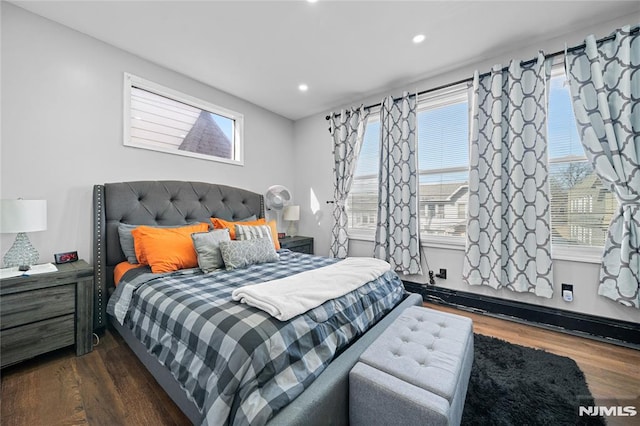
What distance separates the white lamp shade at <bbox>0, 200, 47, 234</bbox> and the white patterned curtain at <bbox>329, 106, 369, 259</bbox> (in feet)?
9.43

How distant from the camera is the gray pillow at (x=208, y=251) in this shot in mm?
2004

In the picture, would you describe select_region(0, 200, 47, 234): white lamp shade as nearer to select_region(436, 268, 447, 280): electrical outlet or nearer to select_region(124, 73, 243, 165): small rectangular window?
select_region(124, 73, 243, 165): small rectangular window

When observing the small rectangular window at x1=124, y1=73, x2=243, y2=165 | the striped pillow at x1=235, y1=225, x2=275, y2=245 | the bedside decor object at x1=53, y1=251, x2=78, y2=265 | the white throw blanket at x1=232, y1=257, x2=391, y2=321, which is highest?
the small rectangular window at x1=124, y1=73, x2=243, y2=165

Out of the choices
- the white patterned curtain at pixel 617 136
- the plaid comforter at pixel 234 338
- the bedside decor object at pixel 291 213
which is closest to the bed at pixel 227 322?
the plaid comforter at pixel 234 338

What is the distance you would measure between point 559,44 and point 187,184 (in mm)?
3875

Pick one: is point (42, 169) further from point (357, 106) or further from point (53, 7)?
point (357, 106)

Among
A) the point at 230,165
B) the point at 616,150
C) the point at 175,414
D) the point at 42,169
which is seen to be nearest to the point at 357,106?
the point at 230,165

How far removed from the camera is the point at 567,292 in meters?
2.21

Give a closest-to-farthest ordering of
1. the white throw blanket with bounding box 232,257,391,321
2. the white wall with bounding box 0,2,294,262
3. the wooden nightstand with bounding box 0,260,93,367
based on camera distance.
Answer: the white throw blanket with bounding box 232,257,391,321 < the wooden nightstand with bounding box 0,260,93,367 < the white wall with bounding box 0,2,294,262

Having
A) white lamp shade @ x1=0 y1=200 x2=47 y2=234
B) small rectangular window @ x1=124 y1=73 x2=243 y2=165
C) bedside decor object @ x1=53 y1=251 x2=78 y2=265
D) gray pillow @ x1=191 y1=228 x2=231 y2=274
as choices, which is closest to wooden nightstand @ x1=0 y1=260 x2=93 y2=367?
bedside decor object @ x1=53 y1=251 x2=78 y2=265

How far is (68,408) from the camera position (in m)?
1.36

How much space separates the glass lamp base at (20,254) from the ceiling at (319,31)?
1.77 metres

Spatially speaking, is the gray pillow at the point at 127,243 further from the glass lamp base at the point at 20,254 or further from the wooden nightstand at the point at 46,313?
the glass lamp base at the point at 20,254

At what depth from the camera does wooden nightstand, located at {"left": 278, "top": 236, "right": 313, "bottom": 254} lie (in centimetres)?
340
